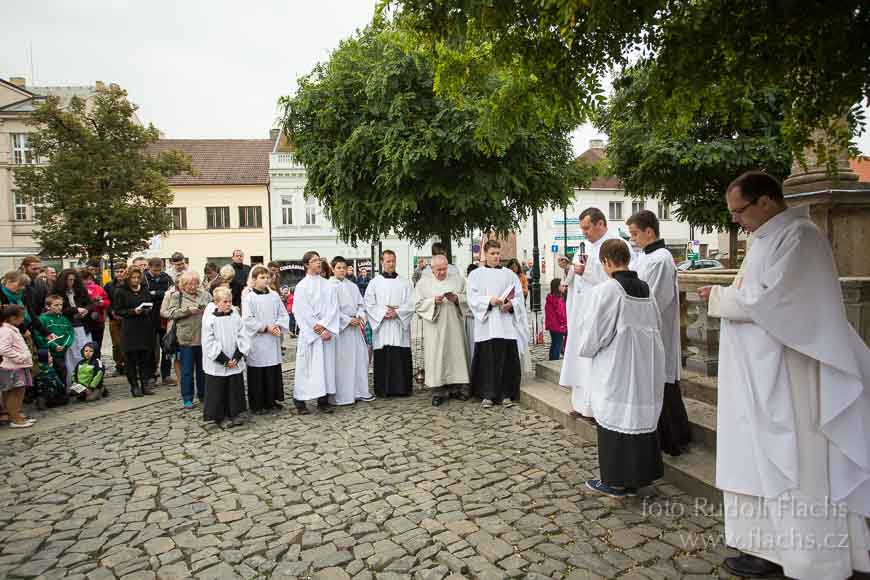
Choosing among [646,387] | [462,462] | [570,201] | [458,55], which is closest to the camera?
[458,55]

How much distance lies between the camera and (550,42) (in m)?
3.17

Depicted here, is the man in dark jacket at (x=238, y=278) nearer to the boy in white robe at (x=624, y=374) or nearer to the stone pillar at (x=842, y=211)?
the boy in white robe at (x=624, y=374)

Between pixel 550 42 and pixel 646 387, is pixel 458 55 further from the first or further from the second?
pixel 646 387

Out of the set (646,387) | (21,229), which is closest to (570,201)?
(646,387)

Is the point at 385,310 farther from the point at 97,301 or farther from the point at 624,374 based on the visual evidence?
the point at 97,301

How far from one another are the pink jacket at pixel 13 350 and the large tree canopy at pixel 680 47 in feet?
21.6

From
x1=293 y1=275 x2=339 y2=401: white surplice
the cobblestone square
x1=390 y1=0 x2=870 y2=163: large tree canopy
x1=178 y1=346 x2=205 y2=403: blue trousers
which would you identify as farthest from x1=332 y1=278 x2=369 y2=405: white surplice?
x1=390 y1=0 x2=870 y2=163: large tree canopy

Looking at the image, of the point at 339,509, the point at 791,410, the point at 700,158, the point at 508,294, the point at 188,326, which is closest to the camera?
the point at 791,410

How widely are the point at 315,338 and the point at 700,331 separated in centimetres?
470

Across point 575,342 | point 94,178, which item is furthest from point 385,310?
point 94,178

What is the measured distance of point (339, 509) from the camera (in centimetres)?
431

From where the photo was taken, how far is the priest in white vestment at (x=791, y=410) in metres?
2.90

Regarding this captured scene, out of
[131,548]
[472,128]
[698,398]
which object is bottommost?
[131,548]

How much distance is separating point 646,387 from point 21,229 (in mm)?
42246
